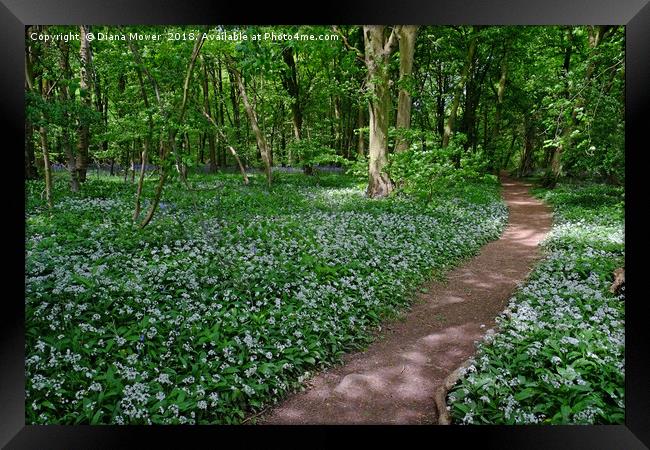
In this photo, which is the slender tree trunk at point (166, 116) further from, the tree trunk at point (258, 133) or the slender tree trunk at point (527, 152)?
the slender tree trunk at point (527, 152)

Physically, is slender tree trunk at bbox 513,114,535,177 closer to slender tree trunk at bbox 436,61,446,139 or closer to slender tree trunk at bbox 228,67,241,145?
slender tree trunk at bbox 436,61,446,139

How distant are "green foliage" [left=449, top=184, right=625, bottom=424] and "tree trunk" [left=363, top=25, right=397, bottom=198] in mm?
5830

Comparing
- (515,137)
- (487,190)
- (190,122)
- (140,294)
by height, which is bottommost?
(140,294)

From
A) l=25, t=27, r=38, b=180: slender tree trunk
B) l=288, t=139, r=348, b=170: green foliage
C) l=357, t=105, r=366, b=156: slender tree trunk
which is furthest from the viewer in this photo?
l=357, t=105, r=366, b=156: slender tree trunk

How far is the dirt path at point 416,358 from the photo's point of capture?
10.8ft

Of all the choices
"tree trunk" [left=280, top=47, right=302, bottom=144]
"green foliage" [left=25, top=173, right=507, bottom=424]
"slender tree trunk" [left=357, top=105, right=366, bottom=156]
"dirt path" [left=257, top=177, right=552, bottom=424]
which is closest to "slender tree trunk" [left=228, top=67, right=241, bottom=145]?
"tree trunk" [left=280, top=47, right=302, bottom=144]

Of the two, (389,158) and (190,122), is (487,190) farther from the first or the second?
(190,122)

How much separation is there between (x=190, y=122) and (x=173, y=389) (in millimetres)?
5212

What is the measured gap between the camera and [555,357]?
347 centimetres

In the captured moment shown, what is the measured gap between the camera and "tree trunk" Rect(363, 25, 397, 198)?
11016mm

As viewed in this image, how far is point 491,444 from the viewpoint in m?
2.40

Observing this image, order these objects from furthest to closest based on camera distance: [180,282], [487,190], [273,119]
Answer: [273,119] < [487,190] < [180,282]
